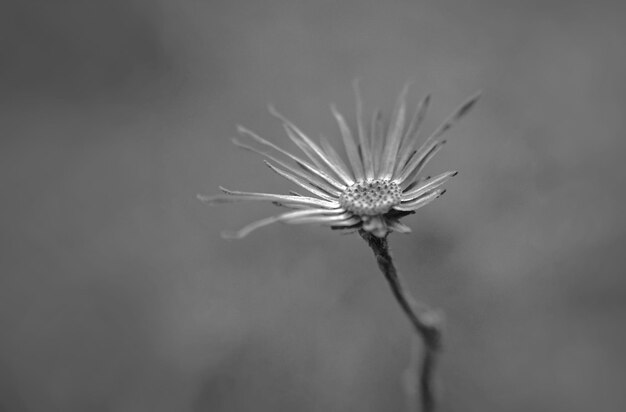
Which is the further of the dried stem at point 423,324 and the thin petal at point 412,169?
the thin petal at point 412,169

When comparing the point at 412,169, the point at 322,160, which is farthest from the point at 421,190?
the point at 322,160

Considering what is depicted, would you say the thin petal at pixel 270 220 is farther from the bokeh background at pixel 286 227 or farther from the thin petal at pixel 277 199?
the bokeh background at pixel 286 227

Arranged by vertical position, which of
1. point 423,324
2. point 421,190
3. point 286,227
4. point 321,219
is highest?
point 286,227

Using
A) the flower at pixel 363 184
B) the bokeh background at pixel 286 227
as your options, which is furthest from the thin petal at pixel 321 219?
the bokeh background at pixel 286 227

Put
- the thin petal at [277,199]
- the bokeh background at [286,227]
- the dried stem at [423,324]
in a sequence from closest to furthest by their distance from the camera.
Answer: the dried stem at [423,324] → the thin petal at [277,199] → the bokeh background at [286,227]

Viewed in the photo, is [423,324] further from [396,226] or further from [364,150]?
[364,150]

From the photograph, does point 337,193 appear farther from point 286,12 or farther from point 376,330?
point 286,12
